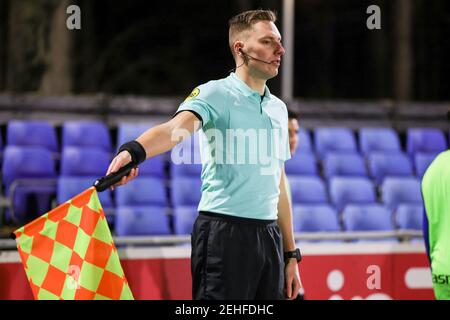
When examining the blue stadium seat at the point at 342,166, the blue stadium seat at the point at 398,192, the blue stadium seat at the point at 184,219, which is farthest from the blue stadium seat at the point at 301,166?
the blue stadium seat at the point at 184,219

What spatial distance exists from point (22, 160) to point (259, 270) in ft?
14.8

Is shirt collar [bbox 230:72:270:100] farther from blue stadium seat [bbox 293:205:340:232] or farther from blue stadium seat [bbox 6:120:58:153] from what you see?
blue stadium seat [bbox 6:120:58:153]

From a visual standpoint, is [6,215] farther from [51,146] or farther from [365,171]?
[365,171]

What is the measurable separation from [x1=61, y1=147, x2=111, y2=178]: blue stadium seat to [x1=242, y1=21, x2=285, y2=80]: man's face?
13.7ft

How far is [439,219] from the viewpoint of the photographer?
3.40m

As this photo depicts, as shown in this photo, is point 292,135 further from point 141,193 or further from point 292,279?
point 141,193

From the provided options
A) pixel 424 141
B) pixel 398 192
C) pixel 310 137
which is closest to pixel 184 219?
pixel 398 192

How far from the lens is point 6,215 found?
22.8 ft

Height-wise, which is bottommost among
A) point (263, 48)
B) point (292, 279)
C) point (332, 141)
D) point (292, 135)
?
point (292, 279)

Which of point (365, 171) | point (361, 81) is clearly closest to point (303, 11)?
point (361, 81)

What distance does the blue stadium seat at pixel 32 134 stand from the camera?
7066 mm

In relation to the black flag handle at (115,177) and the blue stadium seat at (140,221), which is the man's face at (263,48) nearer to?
the black flag handle at (115,177)

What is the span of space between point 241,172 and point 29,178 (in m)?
4.45

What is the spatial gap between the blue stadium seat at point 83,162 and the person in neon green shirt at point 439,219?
4.04m
